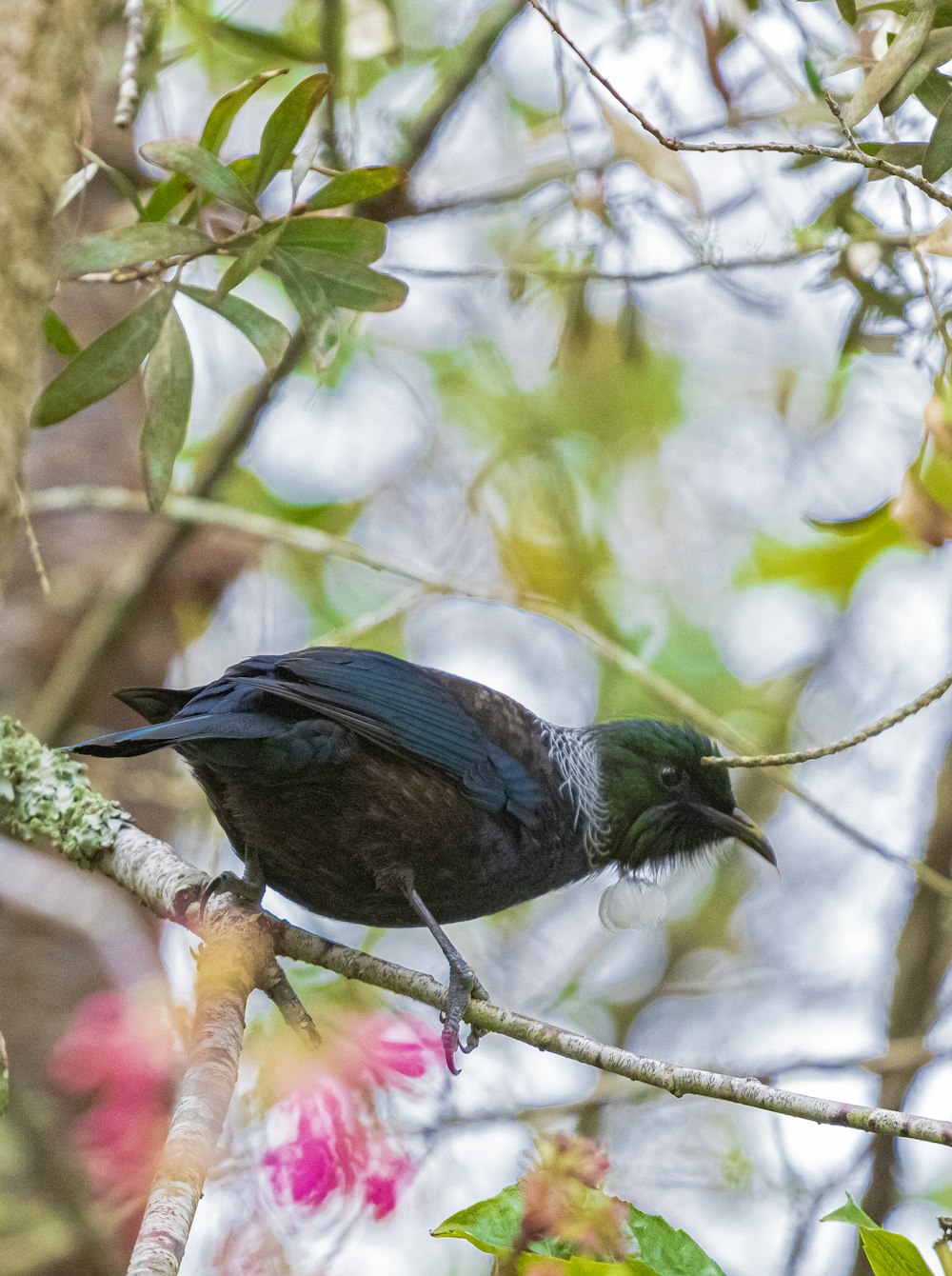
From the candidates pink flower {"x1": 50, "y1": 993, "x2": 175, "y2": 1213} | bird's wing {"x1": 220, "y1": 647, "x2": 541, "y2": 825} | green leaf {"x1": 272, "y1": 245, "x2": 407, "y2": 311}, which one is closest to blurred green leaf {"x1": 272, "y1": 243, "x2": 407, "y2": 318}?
green leaf {"x1": 272, "y1": 245, "x2": 407, "y2": 311}

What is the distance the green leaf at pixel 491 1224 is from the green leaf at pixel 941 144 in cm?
215

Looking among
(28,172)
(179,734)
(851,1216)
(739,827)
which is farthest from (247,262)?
(739,827)

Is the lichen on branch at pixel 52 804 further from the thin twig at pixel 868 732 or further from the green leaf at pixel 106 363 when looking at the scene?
the thin twig at pixel 868 732

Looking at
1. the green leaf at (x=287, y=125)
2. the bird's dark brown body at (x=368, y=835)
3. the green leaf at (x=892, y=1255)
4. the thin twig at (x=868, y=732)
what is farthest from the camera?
the bird's dark brown body at (x=368, y=835)

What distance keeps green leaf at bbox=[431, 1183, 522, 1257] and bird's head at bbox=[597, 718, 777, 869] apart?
6.34ft

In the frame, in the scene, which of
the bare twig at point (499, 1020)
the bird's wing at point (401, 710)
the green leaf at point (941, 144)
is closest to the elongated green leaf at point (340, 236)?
the bird's wing at point (401, 710)

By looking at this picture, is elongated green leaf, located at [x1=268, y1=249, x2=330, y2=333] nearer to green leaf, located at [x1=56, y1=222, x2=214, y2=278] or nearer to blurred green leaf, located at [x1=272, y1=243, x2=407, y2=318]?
blurred green leaf, located at [x1=272, y1=243, x2=407, y2=318]

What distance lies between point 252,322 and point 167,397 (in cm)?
27

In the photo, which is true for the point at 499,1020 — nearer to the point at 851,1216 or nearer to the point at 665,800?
the point at 851,1216

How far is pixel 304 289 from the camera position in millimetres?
3029

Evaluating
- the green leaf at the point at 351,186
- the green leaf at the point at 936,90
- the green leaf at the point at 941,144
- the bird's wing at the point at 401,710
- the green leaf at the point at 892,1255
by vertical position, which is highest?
the green leaf at the point at 936,90

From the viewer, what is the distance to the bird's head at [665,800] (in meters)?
4.20

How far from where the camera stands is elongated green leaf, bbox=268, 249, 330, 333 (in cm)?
301

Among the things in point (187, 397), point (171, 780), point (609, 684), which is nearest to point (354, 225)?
point (187, 397)
